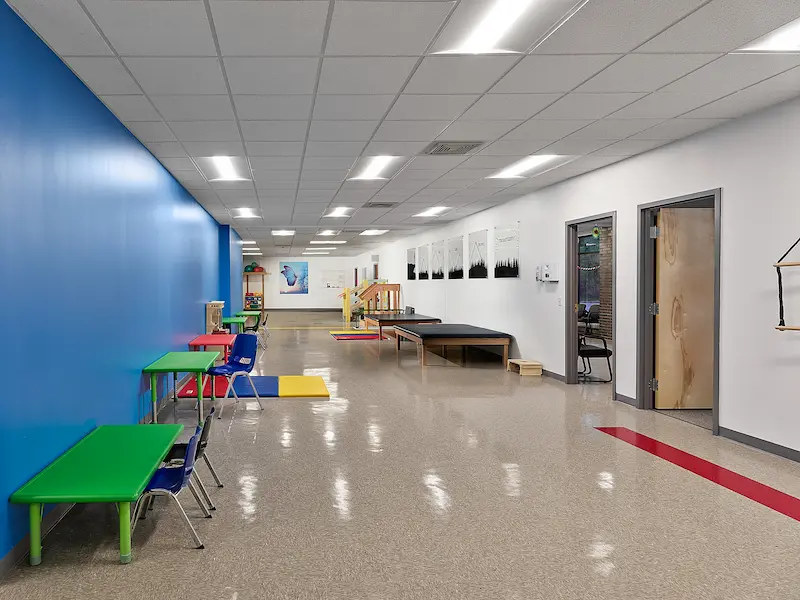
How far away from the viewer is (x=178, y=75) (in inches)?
153

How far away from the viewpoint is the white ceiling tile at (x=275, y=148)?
226 inches

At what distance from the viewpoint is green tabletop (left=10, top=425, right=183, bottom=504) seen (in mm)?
2748

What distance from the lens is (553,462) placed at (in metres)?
4.50

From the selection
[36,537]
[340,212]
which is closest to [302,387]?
[340,212]

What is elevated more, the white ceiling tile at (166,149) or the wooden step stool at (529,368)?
the white ceiling tile at (166,149)

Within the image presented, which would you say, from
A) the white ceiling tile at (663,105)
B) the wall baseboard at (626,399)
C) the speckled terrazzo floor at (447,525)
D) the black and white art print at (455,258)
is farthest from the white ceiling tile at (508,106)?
the black and white art print at (455,258)

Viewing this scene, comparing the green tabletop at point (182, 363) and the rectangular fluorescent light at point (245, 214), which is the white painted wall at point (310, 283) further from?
the green tabletop at point (182, 363)

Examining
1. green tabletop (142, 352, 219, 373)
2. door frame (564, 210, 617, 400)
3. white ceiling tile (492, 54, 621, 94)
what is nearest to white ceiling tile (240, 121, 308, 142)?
white ceiling tile (492, 54, 621, 94)

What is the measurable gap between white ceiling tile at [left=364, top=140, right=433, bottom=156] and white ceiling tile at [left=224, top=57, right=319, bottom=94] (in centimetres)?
168

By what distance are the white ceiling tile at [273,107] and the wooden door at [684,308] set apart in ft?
12.6

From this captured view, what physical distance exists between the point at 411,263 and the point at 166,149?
37.1 ft

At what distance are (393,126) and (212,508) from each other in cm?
332

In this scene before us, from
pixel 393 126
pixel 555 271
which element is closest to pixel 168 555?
pixel 393 126

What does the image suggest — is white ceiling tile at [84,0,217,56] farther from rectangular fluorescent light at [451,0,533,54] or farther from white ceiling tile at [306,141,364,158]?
white ceiling tile at [306,141,364,158]
